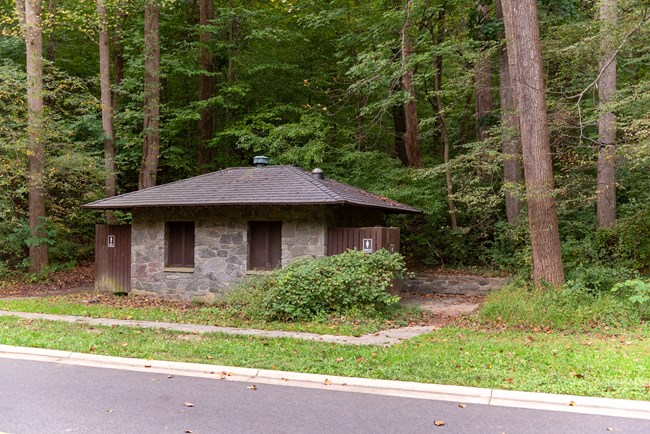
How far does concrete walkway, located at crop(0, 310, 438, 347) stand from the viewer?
9.55 metres

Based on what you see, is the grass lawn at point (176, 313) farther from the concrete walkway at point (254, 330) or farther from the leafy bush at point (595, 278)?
the leafy bush at point (595, 278)

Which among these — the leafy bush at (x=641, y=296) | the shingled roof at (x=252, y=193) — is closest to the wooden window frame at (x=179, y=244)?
the shingled roof at (x=252, y=193)

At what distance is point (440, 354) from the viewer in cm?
820

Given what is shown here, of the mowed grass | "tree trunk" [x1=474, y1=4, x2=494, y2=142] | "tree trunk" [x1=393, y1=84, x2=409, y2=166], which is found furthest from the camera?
"tree trunk" [x1=393, y1=84, x2=409, y2=166]

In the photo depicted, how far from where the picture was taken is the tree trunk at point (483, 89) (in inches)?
661

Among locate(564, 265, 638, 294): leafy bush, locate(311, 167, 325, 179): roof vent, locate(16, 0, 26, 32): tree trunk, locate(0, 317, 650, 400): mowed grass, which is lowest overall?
locate(0, 317, 650, 400): mowed grass

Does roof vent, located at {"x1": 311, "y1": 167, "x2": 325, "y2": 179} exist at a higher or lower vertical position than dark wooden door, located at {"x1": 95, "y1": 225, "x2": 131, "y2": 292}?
higher

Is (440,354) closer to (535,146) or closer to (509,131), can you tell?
(535,146)

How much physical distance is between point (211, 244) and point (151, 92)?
8.83 meters

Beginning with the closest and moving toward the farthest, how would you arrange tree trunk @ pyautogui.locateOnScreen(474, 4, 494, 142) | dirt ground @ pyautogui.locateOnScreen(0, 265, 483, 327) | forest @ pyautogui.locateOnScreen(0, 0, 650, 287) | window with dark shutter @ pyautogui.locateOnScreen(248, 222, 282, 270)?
dirt ground @ pyautogui.locateOnScreen(0, 265, 483, 327) < forest @ pyautogui.locateOnScreen(0, 0, 650, 287) < window with dark shutter @ pyautogui.locateOnScreen(248, 222, 282, 270) < tree trunk @ pyautogui.locateOnScreen(474, 4, 494, 142)

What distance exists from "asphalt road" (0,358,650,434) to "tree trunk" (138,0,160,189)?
14.8 m

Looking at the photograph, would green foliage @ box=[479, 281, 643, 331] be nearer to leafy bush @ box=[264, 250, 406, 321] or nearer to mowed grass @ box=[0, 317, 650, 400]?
mowed grass @ box=[0, 317, 650, 400]

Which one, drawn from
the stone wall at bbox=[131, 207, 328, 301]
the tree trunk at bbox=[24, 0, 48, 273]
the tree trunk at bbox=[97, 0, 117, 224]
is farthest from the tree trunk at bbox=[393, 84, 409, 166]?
the tree trunk at bbox=[24, 0, 48, 273]

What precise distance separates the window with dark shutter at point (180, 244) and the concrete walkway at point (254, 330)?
392 centimetres
